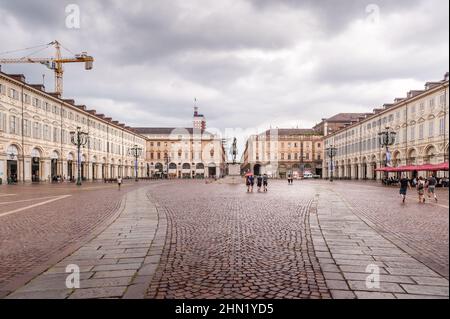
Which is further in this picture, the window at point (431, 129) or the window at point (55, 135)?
the window at point (55, 135)

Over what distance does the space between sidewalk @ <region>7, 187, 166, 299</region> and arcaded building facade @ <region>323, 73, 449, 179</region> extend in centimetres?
2587

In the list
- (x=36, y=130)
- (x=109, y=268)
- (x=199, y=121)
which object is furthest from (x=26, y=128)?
(x=199, y=121)

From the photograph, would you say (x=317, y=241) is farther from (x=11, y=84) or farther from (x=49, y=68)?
(x=49, y=68)

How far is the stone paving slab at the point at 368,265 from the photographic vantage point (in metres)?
3.99

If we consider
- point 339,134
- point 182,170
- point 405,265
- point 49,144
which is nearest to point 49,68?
point 49,144

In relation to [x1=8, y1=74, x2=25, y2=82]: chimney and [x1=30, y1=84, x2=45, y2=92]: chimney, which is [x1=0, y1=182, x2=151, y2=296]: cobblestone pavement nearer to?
[x1=8, y1=74, x2=25, y2=82]: chimney

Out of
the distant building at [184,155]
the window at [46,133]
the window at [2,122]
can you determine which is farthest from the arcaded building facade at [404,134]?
the window at [2,122]

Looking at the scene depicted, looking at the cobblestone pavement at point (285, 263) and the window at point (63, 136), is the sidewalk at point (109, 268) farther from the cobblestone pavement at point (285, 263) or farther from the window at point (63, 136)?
the window at point (63, 136)

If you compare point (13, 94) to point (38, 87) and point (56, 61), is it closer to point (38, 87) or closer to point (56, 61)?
point (38, 87)

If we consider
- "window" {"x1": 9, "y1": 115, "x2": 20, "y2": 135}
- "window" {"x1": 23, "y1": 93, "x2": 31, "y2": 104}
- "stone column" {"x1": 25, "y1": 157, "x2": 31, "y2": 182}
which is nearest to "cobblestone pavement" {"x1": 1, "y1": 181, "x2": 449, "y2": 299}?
"window" {"x1": 9, "y1": 115, "x2": 20, "y2": 135}

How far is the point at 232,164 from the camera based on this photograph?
5462cm

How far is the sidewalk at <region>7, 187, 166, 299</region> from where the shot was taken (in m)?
4.21

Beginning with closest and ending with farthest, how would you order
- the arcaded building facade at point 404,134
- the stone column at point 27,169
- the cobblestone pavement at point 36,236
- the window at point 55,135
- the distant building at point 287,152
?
1. the cobblestone pavement at point 36,236
2. the arcaded building facade at point 404,134
3. the stone column at point 27,169
4. the window at point 55,135
5. the distant building at point 287,152

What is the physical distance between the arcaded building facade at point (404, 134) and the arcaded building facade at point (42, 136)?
45.9 metres
